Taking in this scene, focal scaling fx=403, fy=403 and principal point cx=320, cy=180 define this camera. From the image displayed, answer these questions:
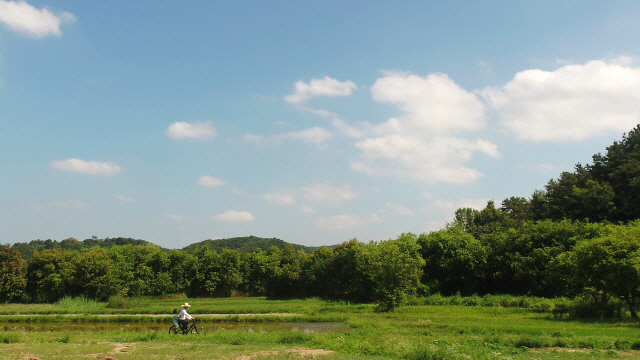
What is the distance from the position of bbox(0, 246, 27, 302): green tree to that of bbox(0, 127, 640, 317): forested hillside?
0.48 feet

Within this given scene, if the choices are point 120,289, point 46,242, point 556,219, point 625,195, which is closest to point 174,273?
point 120,289

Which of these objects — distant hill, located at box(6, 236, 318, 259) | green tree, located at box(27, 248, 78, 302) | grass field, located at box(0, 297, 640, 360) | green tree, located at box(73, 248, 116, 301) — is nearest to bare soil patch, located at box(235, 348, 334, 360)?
grass field, located at box(0, 297, 640, 360)

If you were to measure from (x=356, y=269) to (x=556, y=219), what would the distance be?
35.4 m

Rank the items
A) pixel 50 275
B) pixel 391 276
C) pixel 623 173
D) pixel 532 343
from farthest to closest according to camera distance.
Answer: pixel 623 173
pixel 50 275
pixel 391 276
pixel 532 343

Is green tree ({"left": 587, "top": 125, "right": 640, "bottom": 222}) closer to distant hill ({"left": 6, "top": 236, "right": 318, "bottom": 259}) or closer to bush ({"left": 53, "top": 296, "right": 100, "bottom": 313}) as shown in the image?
bush ({"left": 53, "top": 296, "right": 100, "bottom": 313})

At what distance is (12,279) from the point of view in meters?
58.2

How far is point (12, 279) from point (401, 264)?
56.0m

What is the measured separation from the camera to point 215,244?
189750mm

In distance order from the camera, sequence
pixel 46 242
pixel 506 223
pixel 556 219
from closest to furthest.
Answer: pixel 556 219, pixel 506 223, pixel 46 242

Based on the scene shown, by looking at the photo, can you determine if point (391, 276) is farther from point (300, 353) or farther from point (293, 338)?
point (300, 353)

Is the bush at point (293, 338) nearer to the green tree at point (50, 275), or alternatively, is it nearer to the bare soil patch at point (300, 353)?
the bare soil patch at point (300, 353)

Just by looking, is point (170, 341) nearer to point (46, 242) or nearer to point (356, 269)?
point (356, 269)

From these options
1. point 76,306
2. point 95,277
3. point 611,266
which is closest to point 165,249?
point 95,277

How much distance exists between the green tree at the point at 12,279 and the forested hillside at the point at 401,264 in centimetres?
14
